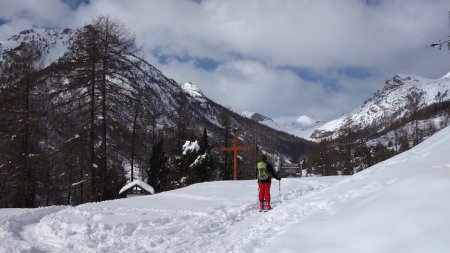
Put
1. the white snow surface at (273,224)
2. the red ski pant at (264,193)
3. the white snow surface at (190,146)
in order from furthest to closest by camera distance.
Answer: the white snow surface at (190,146) < the red ski pant at (264,193) < the white snow surface at (273,224)

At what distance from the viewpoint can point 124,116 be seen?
24328 millimetres

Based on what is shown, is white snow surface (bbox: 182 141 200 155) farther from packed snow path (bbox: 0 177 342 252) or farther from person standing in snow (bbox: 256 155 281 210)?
person standing in snow (bbox: 256 155 281 210)

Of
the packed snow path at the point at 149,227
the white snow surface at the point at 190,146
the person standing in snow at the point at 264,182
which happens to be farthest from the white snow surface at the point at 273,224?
the white snow surface at the point at 190,146

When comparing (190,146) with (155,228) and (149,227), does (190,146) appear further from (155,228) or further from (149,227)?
(155,228)

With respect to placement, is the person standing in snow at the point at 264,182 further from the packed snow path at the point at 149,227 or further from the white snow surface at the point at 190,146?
the white snow surface at the point at 190,146

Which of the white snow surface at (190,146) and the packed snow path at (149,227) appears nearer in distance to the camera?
the packed snow path at (149,227)

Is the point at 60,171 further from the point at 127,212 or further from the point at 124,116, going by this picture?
the point at 127,212

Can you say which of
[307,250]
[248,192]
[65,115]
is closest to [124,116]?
[65,115]

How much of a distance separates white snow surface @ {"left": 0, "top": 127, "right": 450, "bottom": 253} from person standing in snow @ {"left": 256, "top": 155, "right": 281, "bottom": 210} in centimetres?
48

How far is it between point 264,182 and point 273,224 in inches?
199

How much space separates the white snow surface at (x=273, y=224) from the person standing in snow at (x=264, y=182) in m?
0.48

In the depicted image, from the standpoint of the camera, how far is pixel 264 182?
1619cm

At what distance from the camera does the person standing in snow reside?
15773mm

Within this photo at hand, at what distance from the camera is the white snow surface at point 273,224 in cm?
733
